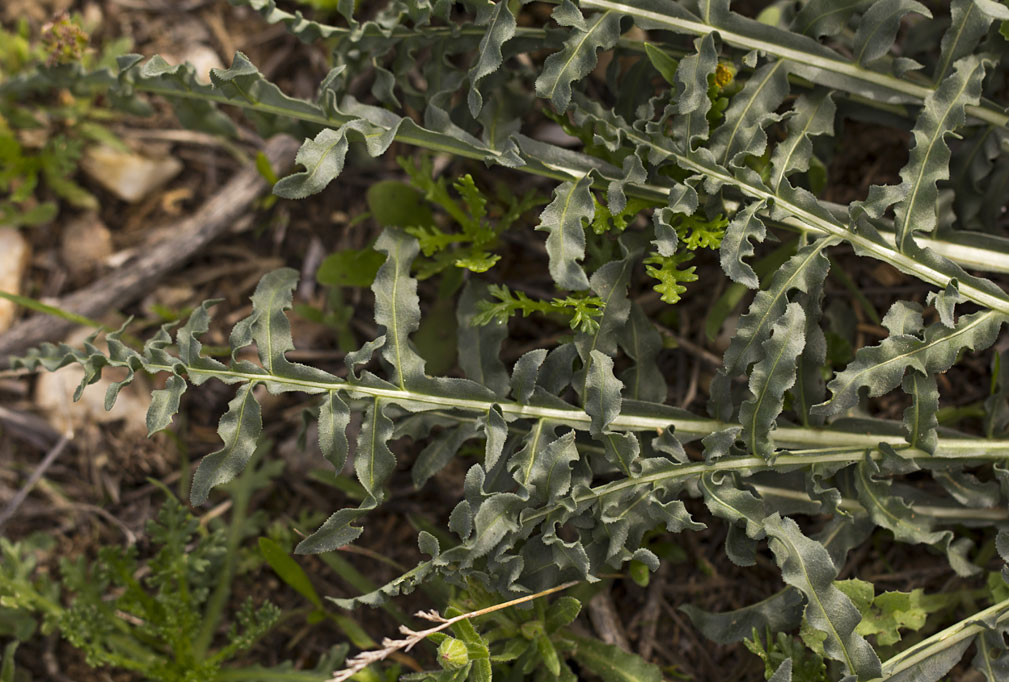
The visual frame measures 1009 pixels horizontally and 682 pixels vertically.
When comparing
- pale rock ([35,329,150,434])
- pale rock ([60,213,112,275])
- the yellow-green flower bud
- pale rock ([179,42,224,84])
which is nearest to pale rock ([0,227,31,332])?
pale rock ([60,213,112,275])

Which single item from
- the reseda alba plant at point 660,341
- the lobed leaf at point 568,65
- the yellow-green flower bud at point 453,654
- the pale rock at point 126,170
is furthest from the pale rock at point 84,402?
the lobed leaf at point 568,65

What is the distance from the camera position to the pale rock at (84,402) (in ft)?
11.5

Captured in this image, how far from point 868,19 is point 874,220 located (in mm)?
589

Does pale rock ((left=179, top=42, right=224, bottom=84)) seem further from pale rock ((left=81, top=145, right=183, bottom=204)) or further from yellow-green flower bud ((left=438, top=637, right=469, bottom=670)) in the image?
yellow-green flower bud ((left=438, top=637, right=469, bottom=670))

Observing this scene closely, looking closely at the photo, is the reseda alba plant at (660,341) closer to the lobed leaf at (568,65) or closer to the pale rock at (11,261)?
the lobed leaf at (568,65)

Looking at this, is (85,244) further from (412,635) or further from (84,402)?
(412,635)

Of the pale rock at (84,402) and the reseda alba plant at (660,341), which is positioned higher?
the reseda alba plant at (660,341)

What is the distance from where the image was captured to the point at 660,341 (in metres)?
2.72

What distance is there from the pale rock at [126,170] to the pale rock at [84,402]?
631 mm

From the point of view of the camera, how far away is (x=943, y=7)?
9.45ft

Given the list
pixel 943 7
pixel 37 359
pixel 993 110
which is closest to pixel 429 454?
pixel 37 359

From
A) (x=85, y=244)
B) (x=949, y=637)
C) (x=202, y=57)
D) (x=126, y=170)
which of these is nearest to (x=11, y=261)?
(x=85, y=244)

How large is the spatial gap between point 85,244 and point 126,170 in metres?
0.36

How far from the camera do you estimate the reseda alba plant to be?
93.7 inches
